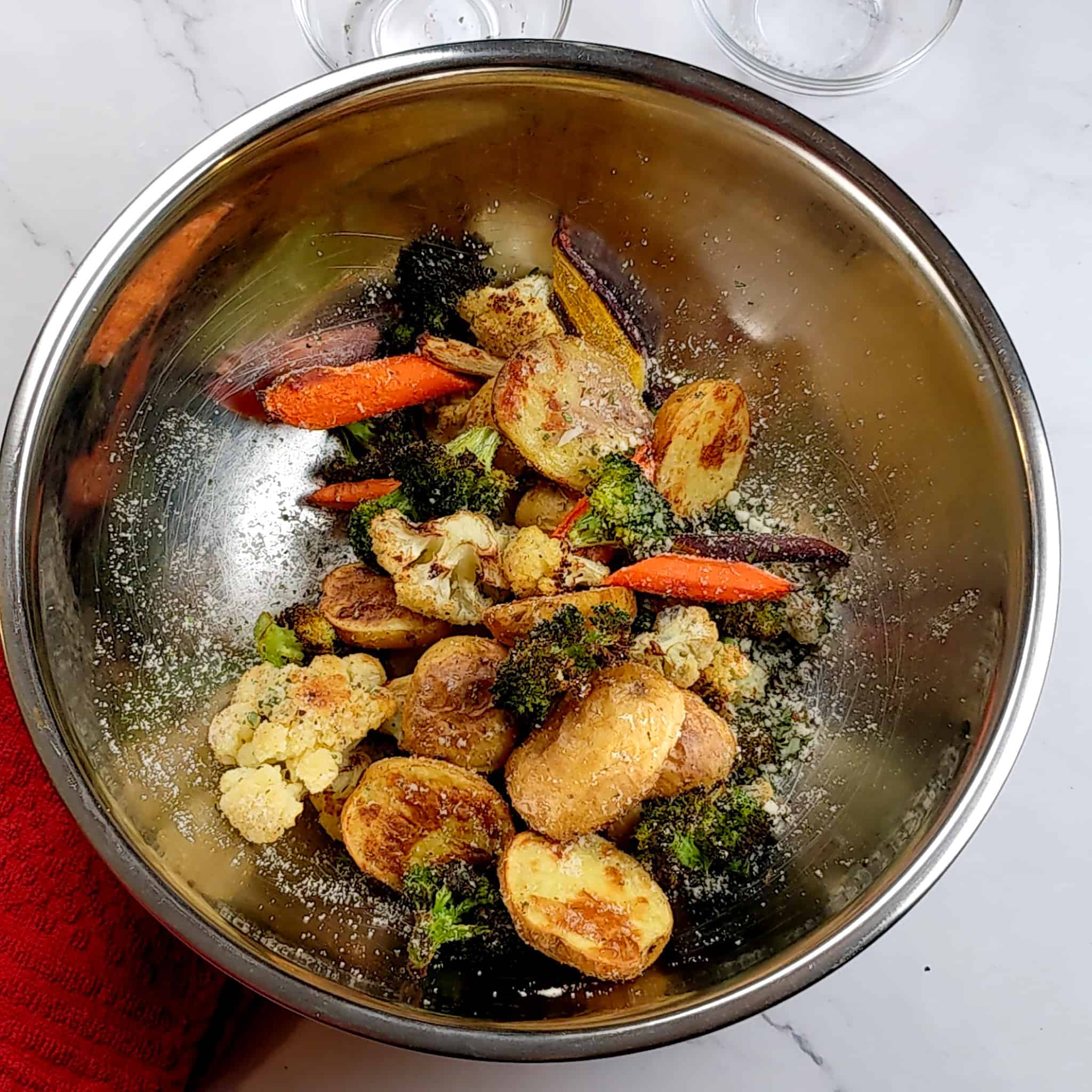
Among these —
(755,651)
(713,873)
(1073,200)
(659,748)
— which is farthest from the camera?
(1073,200)

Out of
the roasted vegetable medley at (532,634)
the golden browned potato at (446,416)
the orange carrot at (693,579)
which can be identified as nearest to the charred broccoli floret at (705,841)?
the roasted vegetable medley at (532,634)

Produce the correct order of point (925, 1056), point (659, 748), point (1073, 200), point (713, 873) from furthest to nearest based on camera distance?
point (1073, 200), point (925, 1056), point (713, 873), point (659, 748)

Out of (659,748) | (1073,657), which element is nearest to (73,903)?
(659,748)

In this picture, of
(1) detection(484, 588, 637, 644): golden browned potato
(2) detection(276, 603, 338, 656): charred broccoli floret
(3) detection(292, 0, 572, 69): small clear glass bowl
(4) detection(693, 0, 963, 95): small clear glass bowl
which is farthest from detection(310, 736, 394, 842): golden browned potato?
(4) detection(693, 0, 963, 95): small clear glass bowl

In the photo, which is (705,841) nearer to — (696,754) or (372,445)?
(696,754)

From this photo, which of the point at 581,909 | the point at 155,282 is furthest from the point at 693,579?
the point at 155,282

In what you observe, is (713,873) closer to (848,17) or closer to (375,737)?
(375,737)
